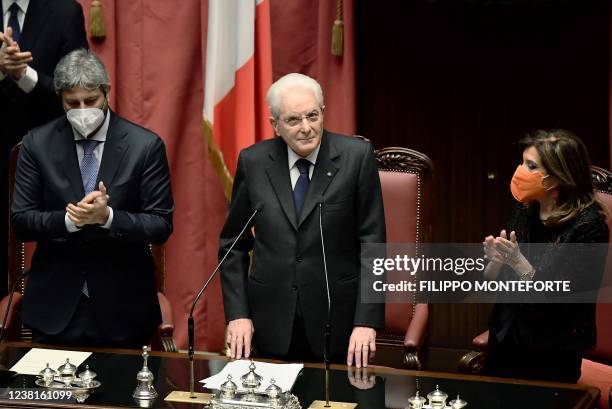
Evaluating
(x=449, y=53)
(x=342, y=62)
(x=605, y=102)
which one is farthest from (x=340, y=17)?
(x=605, y=102)

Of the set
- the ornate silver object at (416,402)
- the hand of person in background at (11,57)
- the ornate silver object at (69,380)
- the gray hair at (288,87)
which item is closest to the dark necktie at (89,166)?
the hand of person in background at (11,57)

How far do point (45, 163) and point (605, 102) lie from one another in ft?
7.65

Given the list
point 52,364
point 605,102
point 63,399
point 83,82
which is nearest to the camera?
point 63,399

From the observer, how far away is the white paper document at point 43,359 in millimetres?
→ 3053

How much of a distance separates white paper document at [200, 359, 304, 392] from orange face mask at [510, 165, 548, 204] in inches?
35.0

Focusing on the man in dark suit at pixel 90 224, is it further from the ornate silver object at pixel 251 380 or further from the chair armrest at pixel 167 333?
the ornate silver object at pixel 251 380

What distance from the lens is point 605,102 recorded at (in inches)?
179

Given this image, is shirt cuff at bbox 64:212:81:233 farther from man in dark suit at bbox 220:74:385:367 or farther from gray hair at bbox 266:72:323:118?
gray hair at bbox 266:72:323:118

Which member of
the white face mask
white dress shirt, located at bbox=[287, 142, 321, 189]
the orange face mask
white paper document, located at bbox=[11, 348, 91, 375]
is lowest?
white paper document, located at bbox=[11, 348, 91, 375]

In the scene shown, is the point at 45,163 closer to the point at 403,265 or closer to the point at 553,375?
the point at 403,265

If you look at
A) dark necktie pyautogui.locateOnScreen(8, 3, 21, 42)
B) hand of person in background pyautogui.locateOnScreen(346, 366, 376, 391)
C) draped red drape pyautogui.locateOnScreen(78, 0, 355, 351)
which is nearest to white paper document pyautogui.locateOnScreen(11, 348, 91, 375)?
hand of person in background pyautogui.locateOnScreen(346, 366, 376, 391)

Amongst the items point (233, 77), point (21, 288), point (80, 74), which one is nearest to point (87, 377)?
point (80, 74)

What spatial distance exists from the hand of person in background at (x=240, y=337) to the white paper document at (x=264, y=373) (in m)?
0.15

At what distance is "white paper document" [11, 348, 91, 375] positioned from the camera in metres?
3.05
